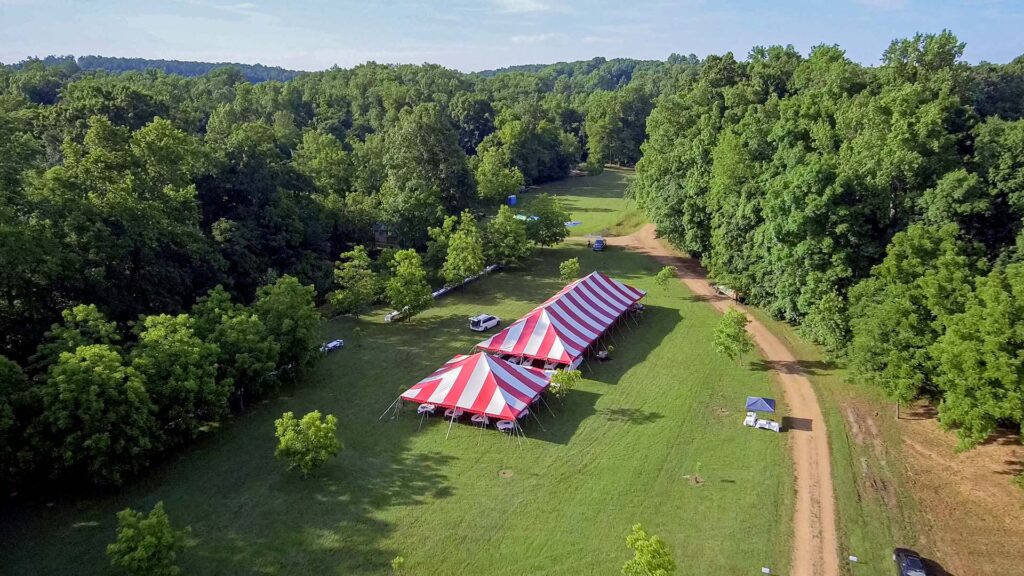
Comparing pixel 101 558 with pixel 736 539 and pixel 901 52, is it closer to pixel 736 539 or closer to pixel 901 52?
pixel 736 539

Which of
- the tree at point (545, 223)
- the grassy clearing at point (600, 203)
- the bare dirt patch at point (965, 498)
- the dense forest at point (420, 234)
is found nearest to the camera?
the bare dirt patch at point (965, 498)

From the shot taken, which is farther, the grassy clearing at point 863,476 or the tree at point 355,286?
the tree at point 355,286

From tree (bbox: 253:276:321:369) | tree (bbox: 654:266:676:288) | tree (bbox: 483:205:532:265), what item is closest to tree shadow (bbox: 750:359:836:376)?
tree (bbox: 654:266:676:288)

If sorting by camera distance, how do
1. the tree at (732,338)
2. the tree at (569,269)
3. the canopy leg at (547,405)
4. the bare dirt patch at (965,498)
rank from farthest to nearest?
the tree at (569,269) < the tree at (732,338) < the canopy leg at (547,405) < the bare dirt patch at (965,498)

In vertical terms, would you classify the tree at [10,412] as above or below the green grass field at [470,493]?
above

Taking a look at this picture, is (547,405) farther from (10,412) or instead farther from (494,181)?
(494,181)

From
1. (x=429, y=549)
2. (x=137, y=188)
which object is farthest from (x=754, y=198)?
(x=137, y=188)

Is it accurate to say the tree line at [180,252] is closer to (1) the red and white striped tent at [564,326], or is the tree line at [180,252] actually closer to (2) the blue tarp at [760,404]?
(1) the red and white striped tent at [564,326]

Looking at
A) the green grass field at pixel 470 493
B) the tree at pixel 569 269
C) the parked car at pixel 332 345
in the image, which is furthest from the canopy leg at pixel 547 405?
the tree at pixel 569 269

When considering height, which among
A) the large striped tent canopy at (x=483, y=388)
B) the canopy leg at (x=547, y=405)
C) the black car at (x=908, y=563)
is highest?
the large striped tent canopy at (x=483, y=388)
